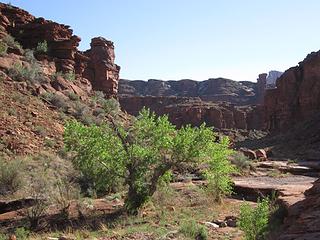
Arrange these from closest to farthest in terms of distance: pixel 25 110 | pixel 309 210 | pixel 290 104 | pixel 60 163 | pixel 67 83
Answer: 1. pixel 309 210
2. pixel 60 163
3. pixel 25 110
4. pixel 67 83
5. pixel 290 104

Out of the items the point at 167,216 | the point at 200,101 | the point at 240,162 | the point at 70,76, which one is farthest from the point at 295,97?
the point at 167,216

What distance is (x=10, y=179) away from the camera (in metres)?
16.1

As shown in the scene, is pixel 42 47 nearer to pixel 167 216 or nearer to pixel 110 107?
pixel 110 107

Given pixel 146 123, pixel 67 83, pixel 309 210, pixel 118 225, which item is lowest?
pixel 118 225

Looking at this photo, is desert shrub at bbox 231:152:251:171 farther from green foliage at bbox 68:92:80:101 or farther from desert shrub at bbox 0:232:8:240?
desert shrub at bbox 0:232:8:240

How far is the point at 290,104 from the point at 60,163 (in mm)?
46119

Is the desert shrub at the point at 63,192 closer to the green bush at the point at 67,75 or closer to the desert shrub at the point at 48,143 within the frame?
the desert shrub at the point at 48,143

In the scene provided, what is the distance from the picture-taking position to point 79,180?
17.3m

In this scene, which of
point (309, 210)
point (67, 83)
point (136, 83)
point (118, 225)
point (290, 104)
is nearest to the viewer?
point (309, 210)

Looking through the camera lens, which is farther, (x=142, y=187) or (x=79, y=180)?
(x=79, y=180)

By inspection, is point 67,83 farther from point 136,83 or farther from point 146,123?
point 136,83

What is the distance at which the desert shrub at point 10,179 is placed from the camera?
626 inches

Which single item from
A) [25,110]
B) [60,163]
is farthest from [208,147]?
[25,110]

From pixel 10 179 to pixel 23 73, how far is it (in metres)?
11.8
